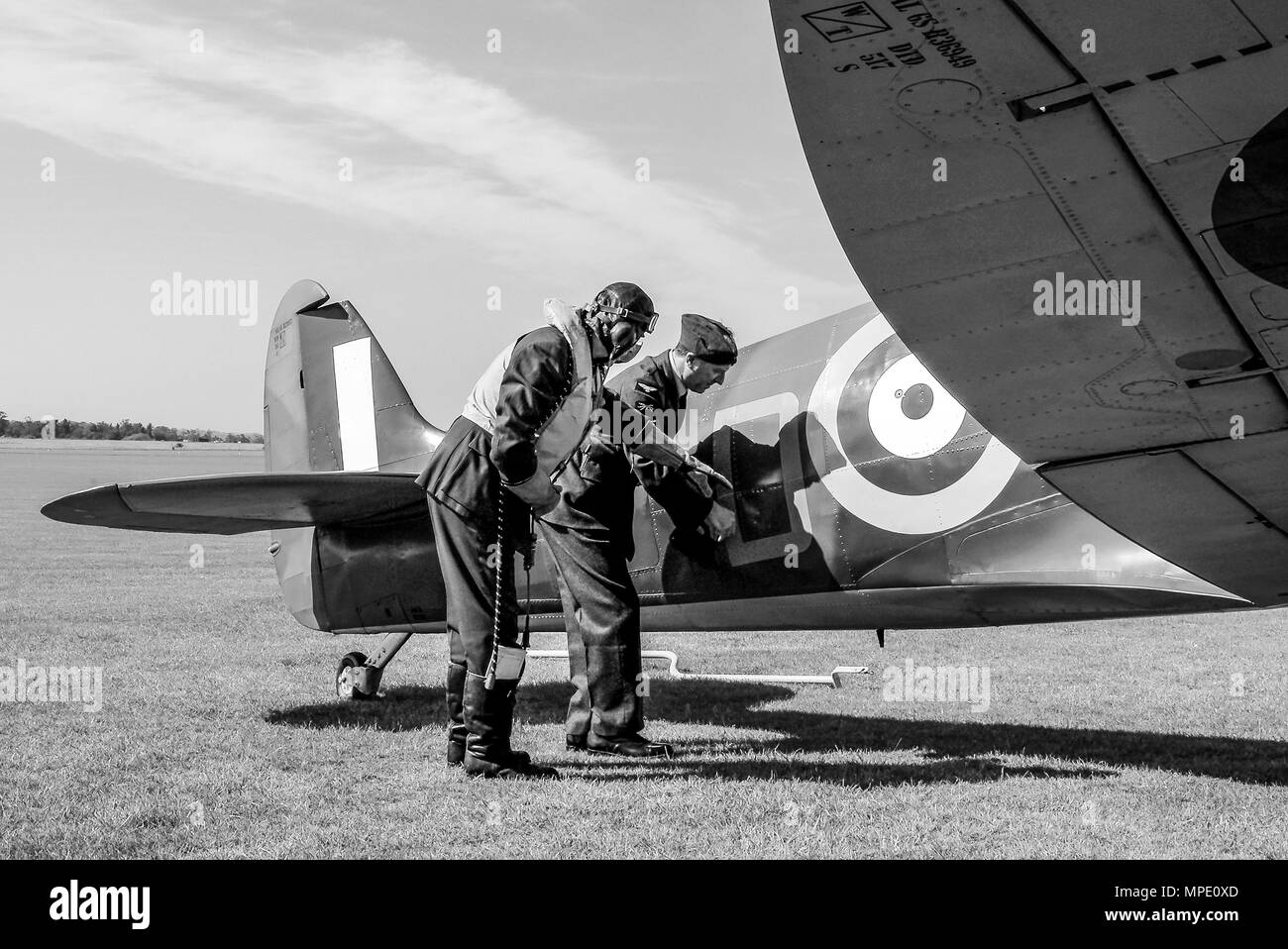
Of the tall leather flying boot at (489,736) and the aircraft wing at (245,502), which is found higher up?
the aircraft wing at (245,502)

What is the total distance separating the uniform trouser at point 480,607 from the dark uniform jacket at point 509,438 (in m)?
0.09

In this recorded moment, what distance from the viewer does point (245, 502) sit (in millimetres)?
6156

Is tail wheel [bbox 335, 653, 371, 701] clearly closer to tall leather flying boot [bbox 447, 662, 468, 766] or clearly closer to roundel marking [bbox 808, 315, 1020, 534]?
tall leather flying boot [bbox 447, 662, 468, 766]

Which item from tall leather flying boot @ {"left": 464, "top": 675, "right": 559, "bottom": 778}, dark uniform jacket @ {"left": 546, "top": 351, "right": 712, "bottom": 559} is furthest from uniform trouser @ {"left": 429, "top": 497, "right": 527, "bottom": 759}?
dark uniform jacket @ {"left": 546, "top": 351, "right": 712, "bottom": 559}

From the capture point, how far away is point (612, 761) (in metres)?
5.52

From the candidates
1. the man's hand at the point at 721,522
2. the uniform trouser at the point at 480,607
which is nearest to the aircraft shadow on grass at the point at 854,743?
the uniform trouser at the point at 480,607

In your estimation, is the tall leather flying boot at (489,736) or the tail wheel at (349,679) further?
the tail wheel at (349,679)

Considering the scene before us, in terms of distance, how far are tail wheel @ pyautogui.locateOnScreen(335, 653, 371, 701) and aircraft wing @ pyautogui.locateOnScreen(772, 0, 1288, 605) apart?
514cm

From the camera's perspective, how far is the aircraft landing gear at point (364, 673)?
24.7 feet

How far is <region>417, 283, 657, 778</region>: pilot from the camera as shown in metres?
5.00

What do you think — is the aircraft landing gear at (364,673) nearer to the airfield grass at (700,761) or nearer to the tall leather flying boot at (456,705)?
the airfield grass at (700,761)

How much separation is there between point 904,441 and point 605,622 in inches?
65.7
